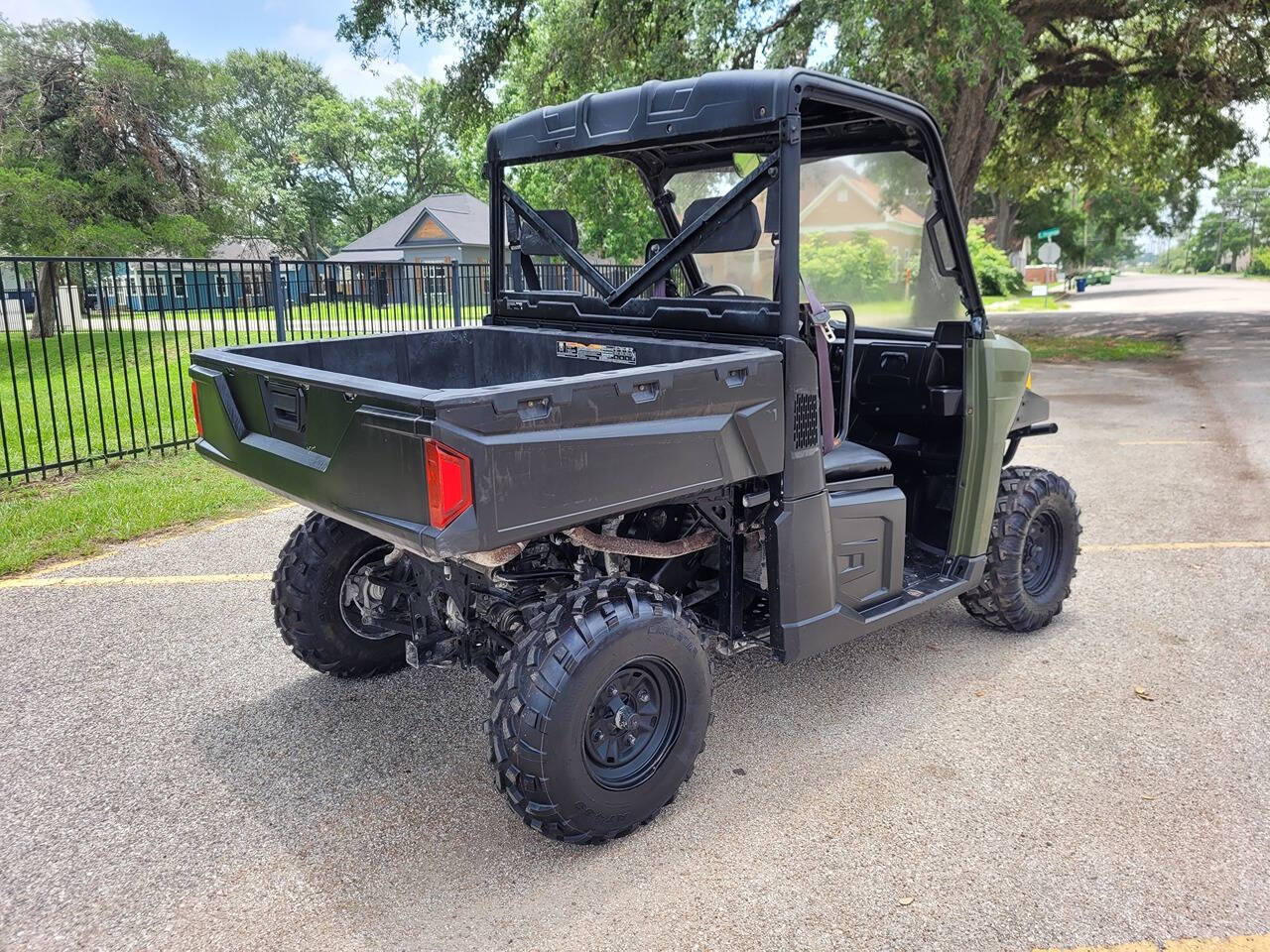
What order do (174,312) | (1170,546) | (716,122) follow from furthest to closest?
1. (174,312)
2. (1170,546)
3. (716,122)

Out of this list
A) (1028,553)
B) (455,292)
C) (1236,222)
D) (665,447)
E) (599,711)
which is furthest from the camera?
(1236,222)

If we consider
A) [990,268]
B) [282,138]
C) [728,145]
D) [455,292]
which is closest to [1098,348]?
[455,292]

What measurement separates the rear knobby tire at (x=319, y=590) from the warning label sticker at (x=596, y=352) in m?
1.09

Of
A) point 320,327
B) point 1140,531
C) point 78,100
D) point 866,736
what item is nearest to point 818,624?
point 866,736

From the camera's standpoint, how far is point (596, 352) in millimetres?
3584

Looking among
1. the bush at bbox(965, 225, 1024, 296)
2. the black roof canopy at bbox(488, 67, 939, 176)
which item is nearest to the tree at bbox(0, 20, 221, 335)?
the black roof canopy at bbox(488, 67, 939, 176)

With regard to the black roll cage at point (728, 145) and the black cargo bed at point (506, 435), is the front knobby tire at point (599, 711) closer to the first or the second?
the black cargo bed at point (506, 435)

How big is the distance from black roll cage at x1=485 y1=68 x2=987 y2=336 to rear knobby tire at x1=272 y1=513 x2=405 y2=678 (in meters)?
1.26

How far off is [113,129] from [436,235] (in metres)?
23.7

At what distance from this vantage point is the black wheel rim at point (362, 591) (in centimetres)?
372

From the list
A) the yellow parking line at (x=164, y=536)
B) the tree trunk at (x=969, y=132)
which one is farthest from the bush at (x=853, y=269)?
the tree trunk at (x=969, y=132)

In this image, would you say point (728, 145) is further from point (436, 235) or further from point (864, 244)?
point (436, 235)

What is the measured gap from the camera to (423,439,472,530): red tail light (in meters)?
2.35

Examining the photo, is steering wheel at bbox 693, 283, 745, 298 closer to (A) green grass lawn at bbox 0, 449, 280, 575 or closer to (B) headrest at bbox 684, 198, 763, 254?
(B) headrest at bbox 684, 198, 763, 254
